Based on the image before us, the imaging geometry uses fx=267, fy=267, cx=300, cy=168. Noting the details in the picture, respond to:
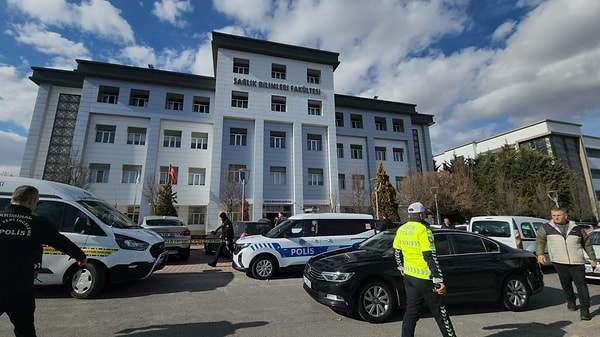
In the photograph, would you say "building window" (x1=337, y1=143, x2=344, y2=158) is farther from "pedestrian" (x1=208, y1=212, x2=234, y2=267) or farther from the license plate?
the license plate

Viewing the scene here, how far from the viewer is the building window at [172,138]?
26898 millimetres

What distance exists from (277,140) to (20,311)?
86.8ft

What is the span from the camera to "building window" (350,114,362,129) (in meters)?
33.8

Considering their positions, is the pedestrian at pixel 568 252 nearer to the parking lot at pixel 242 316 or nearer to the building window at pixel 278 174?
the parking lot at pixel 242 316

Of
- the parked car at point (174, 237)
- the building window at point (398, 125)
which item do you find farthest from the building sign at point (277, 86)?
the parked car at point (174, 237)

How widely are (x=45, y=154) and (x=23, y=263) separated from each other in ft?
101

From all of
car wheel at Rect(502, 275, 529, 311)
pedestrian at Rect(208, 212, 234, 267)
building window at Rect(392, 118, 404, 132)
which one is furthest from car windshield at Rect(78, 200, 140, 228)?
building window at Rect(392, 118, 404, 132)

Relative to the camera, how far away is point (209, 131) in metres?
28.0

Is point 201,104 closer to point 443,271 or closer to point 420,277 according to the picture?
point 443,271

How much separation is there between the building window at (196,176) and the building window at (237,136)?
4225 mm

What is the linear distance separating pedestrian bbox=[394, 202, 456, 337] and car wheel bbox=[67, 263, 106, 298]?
614cm

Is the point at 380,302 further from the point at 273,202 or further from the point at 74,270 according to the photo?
the point at 273,202

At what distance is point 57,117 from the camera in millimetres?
26328

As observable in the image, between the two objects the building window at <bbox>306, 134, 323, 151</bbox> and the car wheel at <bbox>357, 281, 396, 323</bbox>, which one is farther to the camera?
the building window at <bbox>306, 134, 323, 151</bbox>
